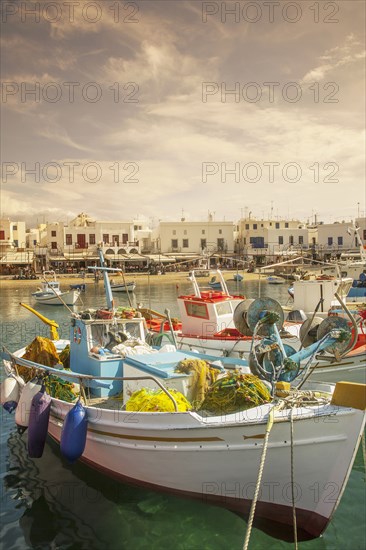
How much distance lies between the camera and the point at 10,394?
10.9 metres

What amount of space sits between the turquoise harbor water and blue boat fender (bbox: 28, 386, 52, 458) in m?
0.76

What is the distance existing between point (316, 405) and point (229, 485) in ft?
6.66

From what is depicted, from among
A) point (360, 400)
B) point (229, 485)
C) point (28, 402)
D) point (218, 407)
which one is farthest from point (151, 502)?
point (360, 400)

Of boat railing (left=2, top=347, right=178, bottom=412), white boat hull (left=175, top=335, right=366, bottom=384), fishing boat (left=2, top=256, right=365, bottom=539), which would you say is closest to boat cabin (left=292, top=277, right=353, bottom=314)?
white boat hull (left=175, top=335, right=366, bottom=384)

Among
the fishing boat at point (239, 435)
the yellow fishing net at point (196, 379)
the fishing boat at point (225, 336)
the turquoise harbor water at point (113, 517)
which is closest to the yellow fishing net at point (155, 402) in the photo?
the fishing boat at point (239, 435)

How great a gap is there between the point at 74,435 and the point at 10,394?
3184 millimetres

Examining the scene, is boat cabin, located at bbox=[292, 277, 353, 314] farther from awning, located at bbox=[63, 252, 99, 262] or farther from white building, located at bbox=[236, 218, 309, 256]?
white building, located at bbox=[236, 218, 309, 256]

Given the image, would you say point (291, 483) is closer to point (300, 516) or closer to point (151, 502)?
point (300, 516)

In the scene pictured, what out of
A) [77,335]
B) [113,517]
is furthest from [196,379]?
[77,335]

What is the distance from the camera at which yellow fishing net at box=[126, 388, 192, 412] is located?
27.2 ft

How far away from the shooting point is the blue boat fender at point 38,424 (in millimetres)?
9422

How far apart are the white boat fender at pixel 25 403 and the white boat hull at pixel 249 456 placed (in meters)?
2.76

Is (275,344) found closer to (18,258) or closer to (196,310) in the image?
(196,310)

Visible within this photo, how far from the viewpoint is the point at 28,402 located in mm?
10180
